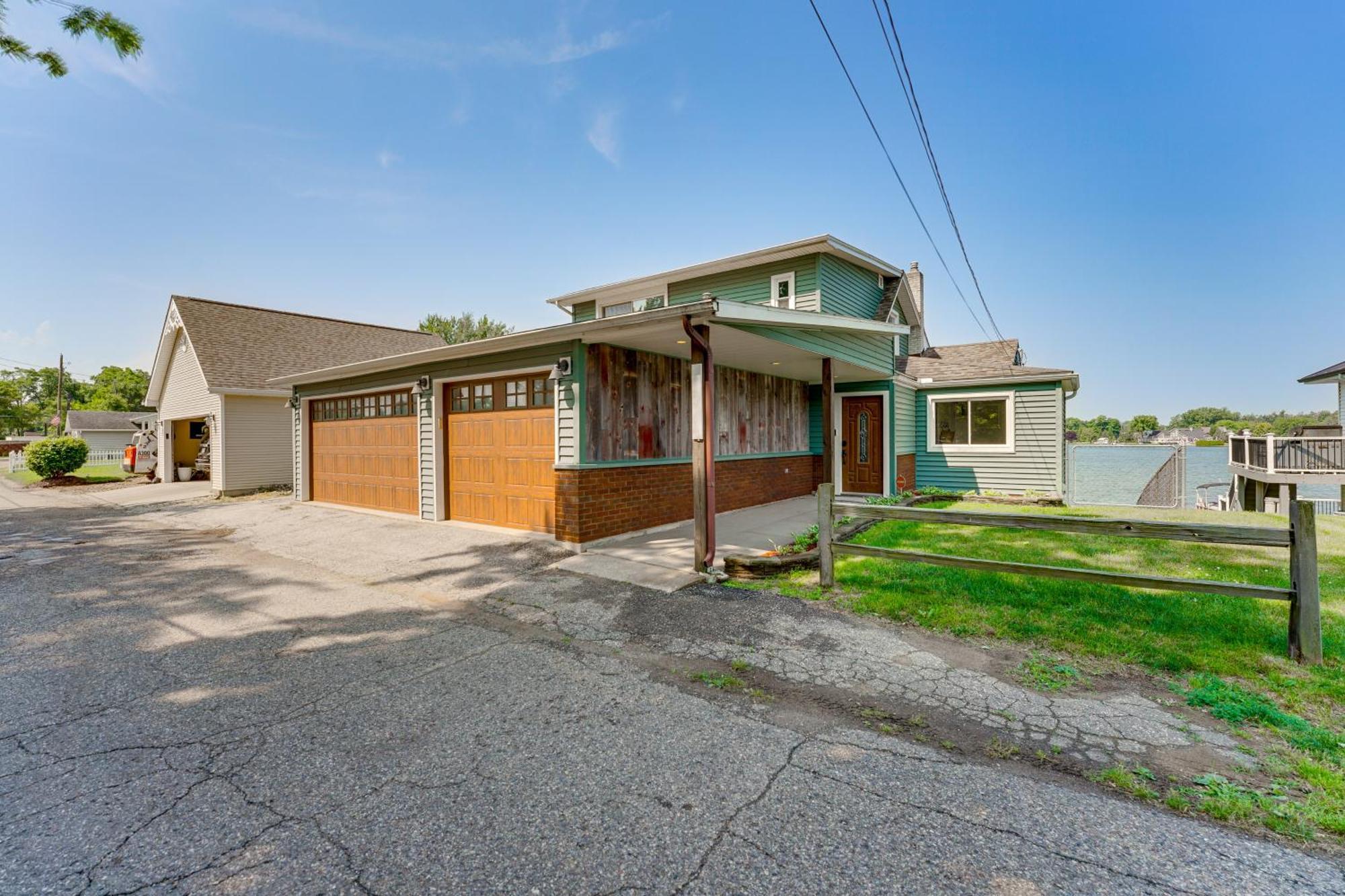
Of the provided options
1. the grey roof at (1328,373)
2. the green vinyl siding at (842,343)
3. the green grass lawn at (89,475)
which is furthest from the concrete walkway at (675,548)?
the green grass lawn at (89,475)

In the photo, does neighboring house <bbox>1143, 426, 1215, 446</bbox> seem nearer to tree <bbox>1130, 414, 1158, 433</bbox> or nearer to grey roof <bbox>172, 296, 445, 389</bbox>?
tree <bbox>1130, 414, 1158, 433</bbox>

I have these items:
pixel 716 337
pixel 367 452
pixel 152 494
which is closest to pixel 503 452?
pixel 716 337

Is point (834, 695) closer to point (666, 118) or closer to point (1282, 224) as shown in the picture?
point (666, 118)

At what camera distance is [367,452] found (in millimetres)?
10812

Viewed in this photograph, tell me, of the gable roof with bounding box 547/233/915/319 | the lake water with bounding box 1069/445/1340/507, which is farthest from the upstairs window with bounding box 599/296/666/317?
the lake water with bounding box 1069/445/1340/507

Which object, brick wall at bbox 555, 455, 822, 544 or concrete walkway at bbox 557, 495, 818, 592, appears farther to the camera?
brick wall at bbox 555, 455, 822, 544

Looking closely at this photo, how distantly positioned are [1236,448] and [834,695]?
22.1 meters

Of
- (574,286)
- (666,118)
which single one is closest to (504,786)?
(666,118)

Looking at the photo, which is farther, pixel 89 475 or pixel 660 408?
pixel 89 475

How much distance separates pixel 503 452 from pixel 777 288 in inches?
269

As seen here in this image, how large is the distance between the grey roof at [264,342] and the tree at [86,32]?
7999mm

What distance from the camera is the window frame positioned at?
437 inches

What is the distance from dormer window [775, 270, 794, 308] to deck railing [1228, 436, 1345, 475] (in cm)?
1388

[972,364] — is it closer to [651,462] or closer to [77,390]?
[651,462]
